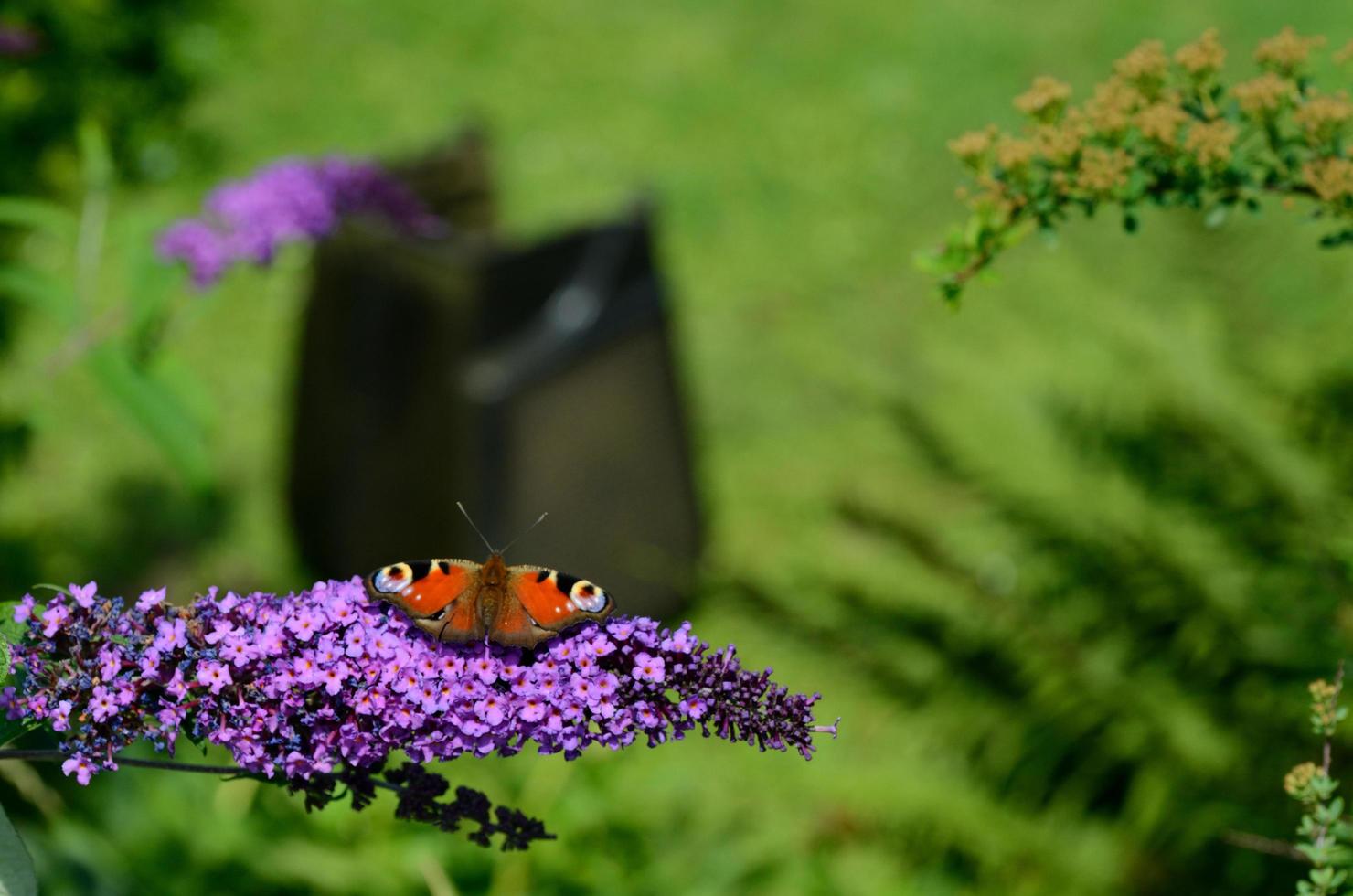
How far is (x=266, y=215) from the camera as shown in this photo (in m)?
2.51

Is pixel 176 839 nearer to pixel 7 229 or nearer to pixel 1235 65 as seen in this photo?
pixel 7 229

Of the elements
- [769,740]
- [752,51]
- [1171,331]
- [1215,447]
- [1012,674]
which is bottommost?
[769,740]

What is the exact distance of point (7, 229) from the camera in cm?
527

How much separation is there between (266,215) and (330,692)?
1.70 meters

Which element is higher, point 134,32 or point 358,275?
point 134,32

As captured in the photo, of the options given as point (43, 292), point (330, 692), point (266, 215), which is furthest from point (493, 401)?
point (330, 692)

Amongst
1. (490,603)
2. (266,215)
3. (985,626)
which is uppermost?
(266,215)

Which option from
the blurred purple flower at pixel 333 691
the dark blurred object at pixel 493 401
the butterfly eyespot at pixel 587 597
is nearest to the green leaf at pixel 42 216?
the dark blurred object at pixel 493 401

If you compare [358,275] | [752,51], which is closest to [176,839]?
[358,275]

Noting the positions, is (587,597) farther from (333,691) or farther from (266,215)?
(266,215)

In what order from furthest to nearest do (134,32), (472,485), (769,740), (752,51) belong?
(752,51) → (134,32) → (472,485) → (769,740)

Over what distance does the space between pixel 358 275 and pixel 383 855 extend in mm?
1646

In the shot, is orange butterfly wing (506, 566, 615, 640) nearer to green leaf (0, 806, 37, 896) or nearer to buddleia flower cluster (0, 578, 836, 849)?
buddleia flower cluster (0, 578, 836, 849)

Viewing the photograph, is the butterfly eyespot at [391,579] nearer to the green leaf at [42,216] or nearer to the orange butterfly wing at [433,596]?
the orange butterfly wing at [433,596]
